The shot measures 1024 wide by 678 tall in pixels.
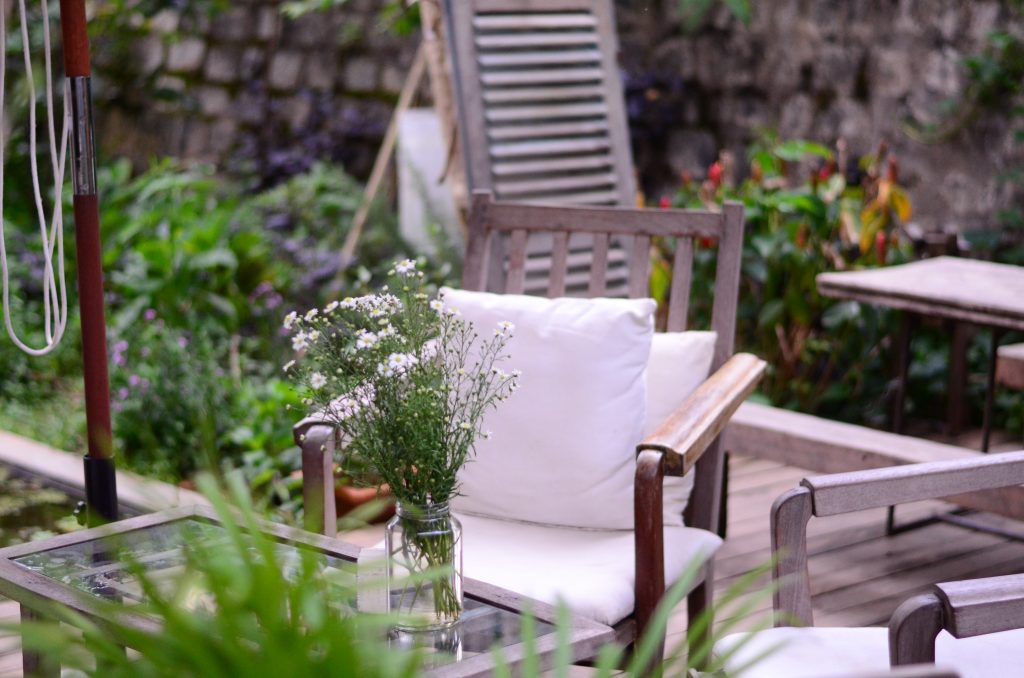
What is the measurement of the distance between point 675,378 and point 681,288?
258 millimetres

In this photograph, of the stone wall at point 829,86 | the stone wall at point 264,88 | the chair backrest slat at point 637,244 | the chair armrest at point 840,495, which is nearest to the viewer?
the chair armrest at point 840,495

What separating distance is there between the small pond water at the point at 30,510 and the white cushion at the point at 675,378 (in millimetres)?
1573

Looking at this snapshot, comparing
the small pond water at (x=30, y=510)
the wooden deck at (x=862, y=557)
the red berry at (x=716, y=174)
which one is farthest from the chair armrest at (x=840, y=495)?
the red berry at (x=716, y=174)

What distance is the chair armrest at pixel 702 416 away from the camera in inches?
73.4

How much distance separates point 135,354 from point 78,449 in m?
0.38

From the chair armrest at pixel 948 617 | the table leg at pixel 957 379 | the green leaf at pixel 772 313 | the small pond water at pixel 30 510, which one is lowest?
the small pond water at pixel 30 510

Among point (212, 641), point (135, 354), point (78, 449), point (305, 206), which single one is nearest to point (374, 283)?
point (305, 206)

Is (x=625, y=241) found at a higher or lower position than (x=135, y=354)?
higher

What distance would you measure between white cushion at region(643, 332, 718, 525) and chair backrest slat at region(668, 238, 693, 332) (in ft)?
0.37

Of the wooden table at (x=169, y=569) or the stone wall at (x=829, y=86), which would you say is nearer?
the wooden table at (x=169, y=569)

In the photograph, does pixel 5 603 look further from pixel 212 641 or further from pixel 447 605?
pixel 212 641

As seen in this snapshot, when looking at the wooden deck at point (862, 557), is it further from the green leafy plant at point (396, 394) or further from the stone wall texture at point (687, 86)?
the stone wall texture at point (687, 86)

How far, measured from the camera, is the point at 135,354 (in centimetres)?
409

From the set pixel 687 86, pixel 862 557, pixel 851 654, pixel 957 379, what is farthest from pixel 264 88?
pixel 851 654
